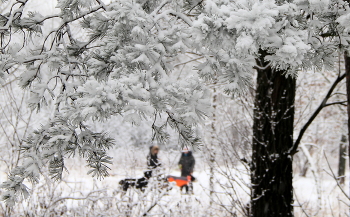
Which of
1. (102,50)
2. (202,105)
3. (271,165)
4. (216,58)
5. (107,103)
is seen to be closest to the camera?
(107,103)

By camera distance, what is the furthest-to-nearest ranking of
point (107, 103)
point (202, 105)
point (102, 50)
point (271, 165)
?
point (271, 165), point (102, 50), point (202, 105), point (107, 103)

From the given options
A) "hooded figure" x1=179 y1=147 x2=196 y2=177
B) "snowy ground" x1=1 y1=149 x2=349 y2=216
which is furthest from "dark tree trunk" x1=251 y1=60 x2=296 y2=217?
"hooded figure" x1=179 y1=147 x2=196 y2=177

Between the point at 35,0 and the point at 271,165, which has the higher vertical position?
the point at 35,0

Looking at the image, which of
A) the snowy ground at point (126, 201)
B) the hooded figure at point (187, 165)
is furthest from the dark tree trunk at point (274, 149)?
the hooded figure at point (187, 165)

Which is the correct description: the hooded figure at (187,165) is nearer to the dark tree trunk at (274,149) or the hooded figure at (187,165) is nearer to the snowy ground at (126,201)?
the snowy ground at (126,201)

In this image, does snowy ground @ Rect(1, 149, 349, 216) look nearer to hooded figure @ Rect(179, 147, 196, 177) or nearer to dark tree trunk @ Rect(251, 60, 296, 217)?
dark tree trunk @ Rect(251, 60, 296, 217)

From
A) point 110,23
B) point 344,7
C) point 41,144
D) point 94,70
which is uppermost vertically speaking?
point 344,7

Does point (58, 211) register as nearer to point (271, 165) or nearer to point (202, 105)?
point (271, 165)


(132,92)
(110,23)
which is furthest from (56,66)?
(132,92)

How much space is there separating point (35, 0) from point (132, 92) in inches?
265

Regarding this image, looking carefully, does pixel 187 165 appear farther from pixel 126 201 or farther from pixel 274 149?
pixel 274 149

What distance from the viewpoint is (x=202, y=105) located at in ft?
5.45

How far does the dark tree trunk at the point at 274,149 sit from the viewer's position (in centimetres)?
420

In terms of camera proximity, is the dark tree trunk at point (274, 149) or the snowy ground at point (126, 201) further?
the snowy ground at point (126, 201)
